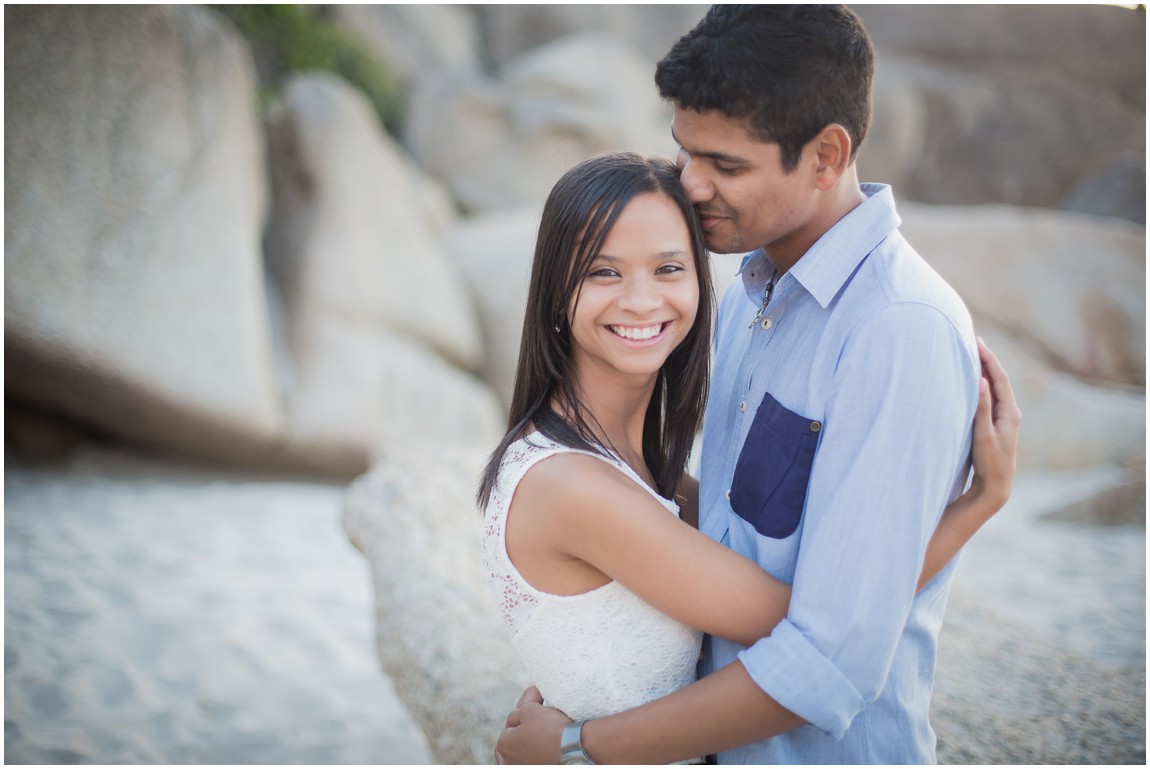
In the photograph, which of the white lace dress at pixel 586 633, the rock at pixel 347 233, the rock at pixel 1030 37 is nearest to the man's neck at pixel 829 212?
the white lace dress at pixel 586 633

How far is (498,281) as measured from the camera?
287 inches

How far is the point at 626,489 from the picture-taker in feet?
4.90

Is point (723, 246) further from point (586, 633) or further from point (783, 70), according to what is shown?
point (586, 633)

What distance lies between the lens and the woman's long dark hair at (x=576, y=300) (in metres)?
1.65

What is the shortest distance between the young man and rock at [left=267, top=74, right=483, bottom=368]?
4.84 m

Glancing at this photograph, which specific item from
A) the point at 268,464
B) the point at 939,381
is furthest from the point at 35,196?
the point at 939,381

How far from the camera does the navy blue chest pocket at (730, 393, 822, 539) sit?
4.78 feet

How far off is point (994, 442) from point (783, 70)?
2.28 feet

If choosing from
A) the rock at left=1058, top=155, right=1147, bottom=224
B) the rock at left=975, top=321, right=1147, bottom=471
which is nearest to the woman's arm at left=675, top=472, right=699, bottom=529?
the rock at left=975, top=321, right=1147, bottom=471

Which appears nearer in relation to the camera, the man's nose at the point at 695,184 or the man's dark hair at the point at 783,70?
the man's dark hair at the point at 783,70

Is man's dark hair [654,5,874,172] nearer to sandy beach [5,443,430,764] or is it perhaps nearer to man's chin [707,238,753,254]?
man's chin [707,238,753,254]

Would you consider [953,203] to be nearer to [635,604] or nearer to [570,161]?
[570,161]

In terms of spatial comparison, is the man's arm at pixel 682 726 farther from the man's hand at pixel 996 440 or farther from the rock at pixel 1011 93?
the rock at pixel 1011 93

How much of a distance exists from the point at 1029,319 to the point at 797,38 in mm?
7572
